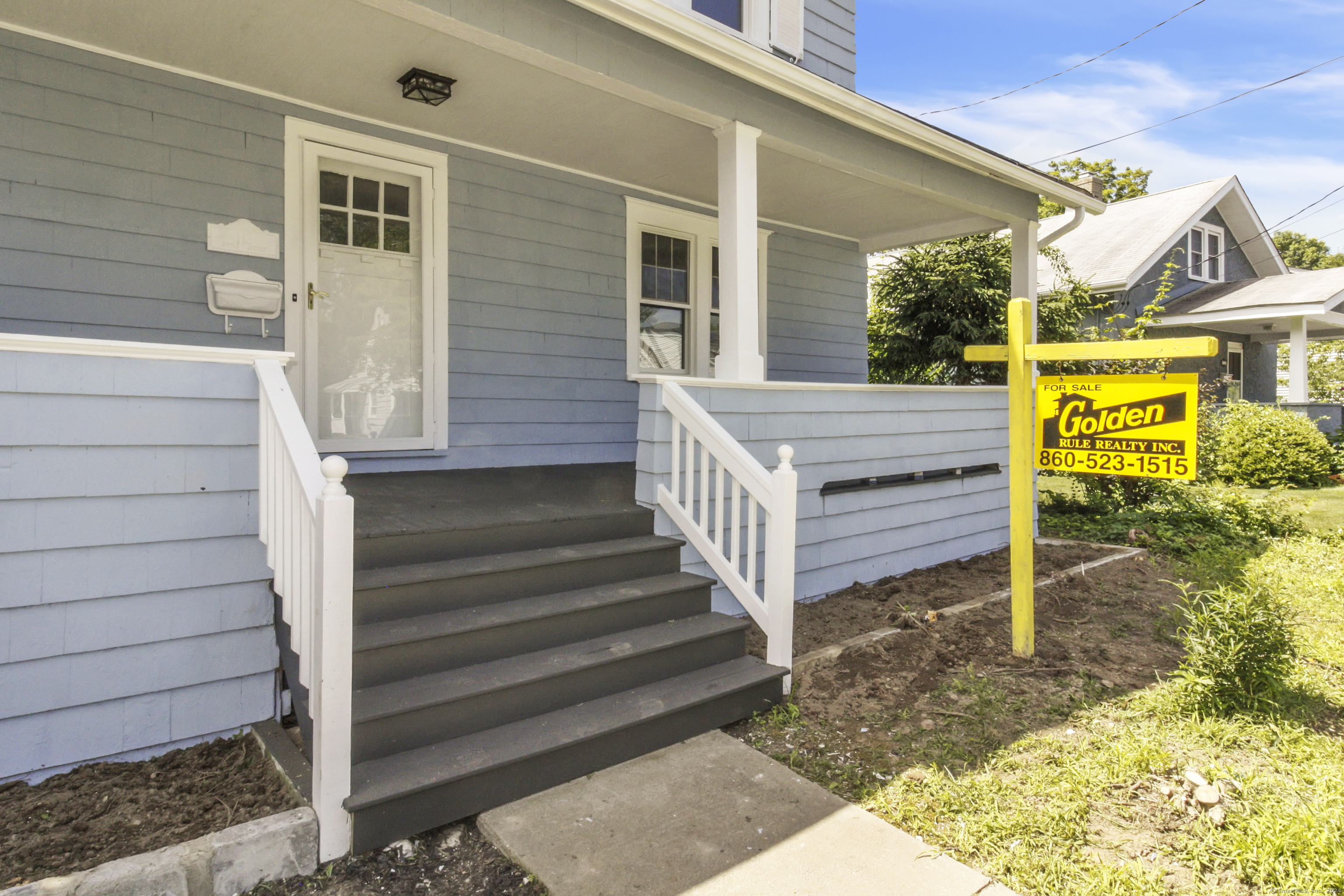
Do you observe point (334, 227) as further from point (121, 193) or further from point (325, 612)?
point (325, 612)

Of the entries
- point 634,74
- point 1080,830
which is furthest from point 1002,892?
point 634,74

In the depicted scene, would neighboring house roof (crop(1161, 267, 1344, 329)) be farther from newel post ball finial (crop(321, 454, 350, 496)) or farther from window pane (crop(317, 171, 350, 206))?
newel post ball finial (crop(321, 454, 350, 496))

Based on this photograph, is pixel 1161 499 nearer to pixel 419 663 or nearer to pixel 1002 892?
pixel 1002 892

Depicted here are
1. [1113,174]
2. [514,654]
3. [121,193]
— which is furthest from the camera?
[1113,174]

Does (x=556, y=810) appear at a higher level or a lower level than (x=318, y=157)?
lower

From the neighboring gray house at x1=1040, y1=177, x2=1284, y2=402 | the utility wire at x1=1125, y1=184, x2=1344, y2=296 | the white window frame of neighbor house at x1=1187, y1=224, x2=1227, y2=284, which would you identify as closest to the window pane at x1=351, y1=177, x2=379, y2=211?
the neighboring gray house at x1=1040, y1=177, x2=1284, y2=402

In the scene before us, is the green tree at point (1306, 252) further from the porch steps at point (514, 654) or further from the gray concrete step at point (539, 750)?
the gray concrete step at point (539, 750)

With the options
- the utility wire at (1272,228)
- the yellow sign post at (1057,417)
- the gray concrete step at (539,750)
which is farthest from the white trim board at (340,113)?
the utility wire at (1272,228)

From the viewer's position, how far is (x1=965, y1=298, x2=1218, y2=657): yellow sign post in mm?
3037

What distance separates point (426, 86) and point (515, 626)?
2.76 meters

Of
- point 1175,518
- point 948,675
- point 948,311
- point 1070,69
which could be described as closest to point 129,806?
point 948,675

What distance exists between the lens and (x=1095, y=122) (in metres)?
18.5

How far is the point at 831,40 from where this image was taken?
6.19 metres

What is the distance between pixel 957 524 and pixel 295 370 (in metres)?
4.47
